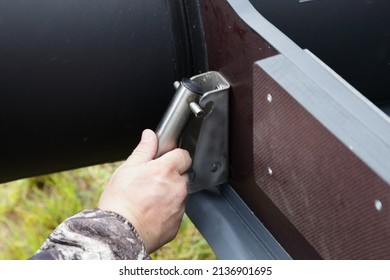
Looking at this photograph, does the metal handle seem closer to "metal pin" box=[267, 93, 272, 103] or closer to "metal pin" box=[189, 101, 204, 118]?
"metal pin" box=[189, 101, 204, 118]

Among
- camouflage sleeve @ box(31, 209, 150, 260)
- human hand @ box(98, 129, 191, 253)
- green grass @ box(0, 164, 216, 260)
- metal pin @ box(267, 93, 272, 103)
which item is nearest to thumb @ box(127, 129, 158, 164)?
human hand @ box(98, 129, 191, 253)

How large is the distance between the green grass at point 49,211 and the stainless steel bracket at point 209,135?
1.62ft

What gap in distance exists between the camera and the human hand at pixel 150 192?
0.79 m

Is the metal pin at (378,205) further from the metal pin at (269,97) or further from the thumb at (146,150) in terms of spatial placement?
the thumb at (146,150)

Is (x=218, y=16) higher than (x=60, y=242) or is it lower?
higher

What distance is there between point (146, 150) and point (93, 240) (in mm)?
180

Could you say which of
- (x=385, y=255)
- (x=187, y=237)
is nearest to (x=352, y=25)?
(x=385, y=255)

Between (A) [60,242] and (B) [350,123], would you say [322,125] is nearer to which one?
(B) [350,123]

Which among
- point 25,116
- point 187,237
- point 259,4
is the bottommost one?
point 187,237

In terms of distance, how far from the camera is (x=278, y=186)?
75cm

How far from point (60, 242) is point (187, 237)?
0.72 meters

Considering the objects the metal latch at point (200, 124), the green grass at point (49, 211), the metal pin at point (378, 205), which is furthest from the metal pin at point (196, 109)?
the green grass at point (49, 211)

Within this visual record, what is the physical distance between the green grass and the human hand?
0.56m

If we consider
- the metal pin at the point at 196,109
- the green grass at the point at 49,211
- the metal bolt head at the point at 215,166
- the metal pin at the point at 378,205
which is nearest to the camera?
the metal pin at the point at 378,205
